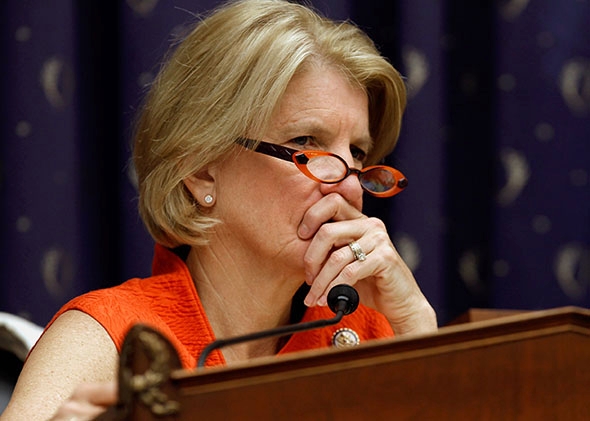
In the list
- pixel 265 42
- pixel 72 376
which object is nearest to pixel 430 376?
pixel 72 376

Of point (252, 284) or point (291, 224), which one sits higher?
point (291, 224)

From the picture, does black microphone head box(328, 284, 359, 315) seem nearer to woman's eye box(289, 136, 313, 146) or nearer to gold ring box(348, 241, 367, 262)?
gold ring box(348, 241, 367, 262)

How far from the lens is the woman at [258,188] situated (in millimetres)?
1325

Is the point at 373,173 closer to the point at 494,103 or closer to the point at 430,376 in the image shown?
the point at 494,103

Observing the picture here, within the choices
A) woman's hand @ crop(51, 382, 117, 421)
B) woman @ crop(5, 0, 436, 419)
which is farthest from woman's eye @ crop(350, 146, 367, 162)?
woman's hand @ crop(51, 382, 117, 421)

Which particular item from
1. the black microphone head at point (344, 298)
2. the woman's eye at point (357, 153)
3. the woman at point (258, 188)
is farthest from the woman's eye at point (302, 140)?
the black microphone head at point (344, 298)

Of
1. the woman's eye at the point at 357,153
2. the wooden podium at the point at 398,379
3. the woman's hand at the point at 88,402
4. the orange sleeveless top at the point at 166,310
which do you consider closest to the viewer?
the wooden podium at the point at 398,379

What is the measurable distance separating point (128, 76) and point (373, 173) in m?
0.73

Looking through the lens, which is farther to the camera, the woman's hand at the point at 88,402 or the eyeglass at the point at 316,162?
the eyeglass at the point at 316,162

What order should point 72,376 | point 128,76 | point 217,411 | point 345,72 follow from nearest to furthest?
point 217,411
point 72,376
point 345,72
point 128,76

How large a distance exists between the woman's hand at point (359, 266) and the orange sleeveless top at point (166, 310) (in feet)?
0.38

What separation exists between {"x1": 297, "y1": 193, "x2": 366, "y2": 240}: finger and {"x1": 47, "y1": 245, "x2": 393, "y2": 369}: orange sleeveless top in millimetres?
194

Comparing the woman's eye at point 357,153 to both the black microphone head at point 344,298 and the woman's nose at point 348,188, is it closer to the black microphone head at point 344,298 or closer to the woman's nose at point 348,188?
the woman's nose at point 348,188

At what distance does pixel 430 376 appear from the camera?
0.61 m
